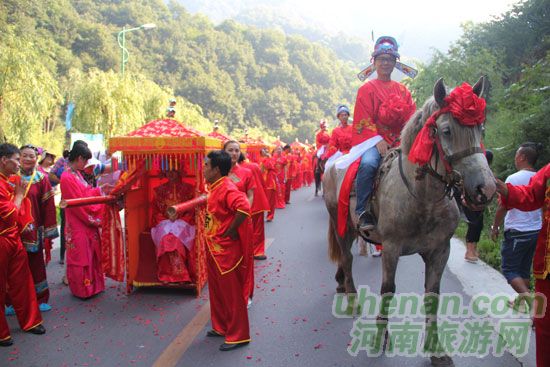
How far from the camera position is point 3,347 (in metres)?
4.38

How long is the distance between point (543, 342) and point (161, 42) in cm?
7269

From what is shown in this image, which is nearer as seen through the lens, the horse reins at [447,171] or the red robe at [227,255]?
the horse reins at [447,171]

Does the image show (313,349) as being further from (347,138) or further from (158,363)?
(347,138)

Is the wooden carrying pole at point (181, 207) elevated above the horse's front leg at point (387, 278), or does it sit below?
above

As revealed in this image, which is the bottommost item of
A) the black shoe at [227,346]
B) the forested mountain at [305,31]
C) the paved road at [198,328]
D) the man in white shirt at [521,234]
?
the paved road at [198,328]

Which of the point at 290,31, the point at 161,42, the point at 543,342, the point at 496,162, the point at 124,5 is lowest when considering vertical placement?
the point at 543,342

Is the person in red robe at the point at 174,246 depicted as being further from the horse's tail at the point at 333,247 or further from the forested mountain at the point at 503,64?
the forested mountain at the point at 503,64

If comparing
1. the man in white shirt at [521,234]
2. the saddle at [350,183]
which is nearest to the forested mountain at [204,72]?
the man in white shirt at [521,234]

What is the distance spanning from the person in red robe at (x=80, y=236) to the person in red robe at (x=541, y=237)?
16.0ft

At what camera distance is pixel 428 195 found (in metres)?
3.83

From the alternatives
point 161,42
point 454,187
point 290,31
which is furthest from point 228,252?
point 290,31

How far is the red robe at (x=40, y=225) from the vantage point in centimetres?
514

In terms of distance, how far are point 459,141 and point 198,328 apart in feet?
10.6

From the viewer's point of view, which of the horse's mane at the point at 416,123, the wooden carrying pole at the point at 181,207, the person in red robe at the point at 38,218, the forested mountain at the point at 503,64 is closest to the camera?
the horse's mane at the point at 416,123
